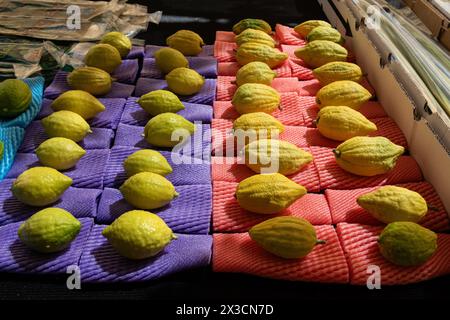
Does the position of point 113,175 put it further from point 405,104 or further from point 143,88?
point 405,104

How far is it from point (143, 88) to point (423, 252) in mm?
1099

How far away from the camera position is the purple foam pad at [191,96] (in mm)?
1582

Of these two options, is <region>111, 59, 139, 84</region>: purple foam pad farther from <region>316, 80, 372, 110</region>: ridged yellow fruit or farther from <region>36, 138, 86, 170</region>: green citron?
<region>316, 80, 372, 110</region>: ridged yellow fruit

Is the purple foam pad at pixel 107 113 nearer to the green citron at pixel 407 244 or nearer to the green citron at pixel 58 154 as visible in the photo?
the green citron at pixel 58 154

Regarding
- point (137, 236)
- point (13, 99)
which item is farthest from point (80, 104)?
point (137, 236)

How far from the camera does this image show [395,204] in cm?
106

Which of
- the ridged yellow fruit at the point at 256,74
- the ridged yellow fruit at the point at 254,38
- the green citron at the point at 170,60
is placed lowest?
the green citron at the point at 170,60

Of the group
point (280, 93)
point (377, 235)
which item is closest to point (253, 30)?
point (280, 93)

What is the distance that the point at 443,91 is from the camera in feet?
4.31

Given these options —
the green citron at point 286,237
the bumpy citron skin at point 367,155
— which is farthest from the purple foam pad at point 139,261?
the bumpy citron skin at point 367,155

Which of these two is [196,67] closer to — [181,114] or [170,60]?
[170,60]

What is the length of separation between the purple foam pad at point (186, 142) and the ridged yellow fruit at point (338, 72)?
49cm

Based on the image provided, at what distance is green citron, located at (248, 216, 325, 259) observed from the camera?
981 mm

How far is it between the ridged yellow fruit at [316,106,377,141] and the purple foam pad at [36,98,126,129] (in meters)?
0.67
